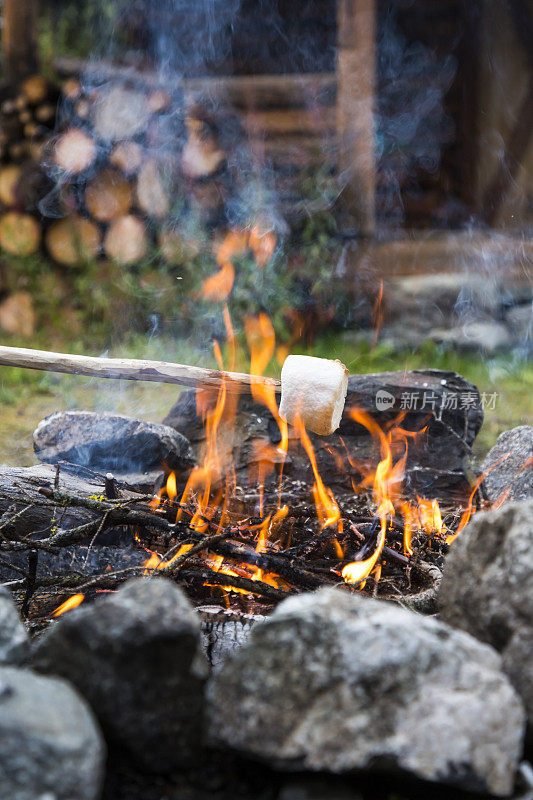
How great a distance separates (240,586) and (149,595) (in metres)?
0.79

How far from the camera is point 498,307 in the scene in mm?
6699

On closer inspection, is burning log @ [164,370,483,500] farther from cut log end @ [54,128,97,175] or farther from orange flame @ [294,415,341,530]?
cut log end @ [54,128,97,175]

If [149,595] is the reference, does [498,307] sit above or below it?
below

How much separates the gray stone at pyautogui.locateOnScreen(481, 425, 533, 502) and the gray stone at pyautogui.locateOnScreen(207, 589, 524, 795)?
1761 millimetres

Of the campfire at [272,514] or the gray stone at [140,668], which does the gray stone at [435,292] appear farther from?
the gray stone at [140,668]

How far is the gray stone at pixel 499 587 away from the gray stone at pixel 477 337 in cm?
482

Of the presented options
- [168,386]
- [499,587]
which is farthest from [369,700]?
[168,386]

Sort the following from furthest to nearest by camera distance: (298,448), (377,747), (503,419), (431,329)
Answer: (431,329)
(503,419)
(298,448)
(377,747)

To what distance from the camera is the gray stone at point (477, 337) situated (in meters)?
6.49

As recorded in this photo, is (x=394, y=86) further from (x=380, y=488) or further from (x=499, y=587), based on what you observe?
(x=499, y=587)

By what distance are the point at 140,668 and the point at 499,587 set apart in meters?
0.82

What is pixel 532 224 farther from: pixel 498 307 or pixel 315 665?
pixel 315 665

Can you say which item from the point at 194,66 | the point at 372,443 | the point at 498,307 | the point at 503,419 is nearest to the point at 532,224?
the point at 498,307

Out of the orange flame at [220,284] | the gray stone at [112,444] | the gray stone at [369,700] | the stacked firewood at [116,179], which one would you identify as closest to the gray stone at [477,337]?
the orange flame at [220,284]
